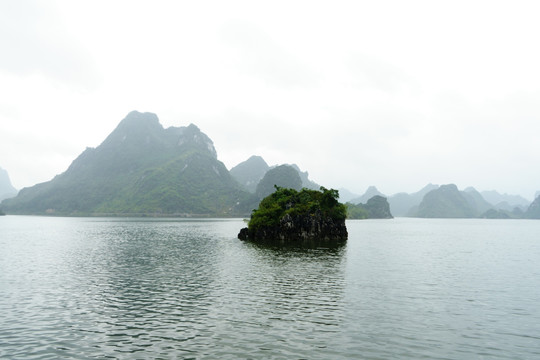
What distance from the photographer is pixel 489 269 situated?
1998 inches

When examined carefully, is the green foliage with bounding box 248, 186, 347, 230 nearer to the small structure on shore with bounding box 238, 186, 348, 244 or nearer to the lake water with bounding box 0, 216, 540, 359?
the small structure on shore with bounding box 238, 186, 348, 244

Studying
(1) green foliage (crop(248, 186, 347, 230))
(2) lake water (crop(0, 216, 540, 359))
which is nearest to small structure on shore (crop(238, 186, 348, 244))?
(1) green foliage (crop(248, 186, 347, 230))

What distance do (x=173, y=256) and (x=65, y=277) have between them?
71.1ft

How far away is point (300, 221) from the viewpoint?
322ft

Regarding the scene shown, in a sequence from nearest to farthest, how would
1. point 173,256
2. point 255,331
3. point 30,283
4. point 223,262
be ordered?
point 255,331 → point 30,283 → point 223,262 → point 173,256

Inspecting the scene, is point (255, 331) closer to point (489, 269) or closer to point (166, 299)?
point (166, 299)

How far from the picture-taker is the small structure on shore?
97.6 meters

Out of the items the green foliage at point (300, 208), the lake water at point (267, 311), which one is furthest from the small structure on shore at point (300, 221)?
the lake water at point (267, 311)

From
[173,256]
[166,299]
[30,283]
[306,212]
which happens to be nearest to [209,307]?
[166,299]

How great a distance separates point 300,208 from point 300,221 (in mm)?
3853

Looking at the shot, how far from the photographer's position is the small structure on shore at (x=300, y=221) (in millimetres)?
97562

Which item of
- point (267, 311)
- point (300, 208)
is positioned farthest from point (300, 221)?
point (267, 311)

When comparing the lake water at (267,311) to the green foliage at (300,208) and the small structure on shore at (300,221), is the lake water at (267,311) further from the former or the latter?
the green foliage at (300,208)

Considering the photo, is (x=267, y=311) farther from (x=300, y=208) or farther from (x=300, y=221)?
(x=300, y=208)
